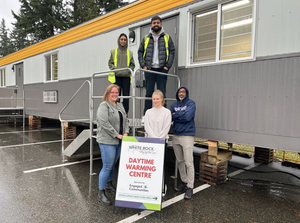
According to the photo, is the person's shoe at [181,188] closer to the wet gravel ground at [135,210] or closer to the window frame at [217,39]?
the wet gravel ground at [135,210]

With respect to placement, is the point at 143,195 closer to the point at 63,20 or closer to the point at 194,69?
the point at 194,69

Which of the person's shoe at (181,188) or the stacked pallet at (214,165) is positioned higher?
the stacked pallet at (214,165)

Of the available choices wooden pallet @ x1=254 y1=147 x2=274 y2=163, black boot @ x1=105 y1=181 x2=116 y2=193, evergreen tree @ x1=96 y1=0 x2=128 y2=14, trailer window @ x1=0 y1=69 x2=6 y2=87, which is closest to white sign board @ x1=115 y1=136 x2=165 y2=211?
black boot @ x1=105 y1=181 x2=116 y2=193

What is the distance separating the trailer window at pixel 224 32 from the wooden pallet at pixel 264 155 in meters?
2.93

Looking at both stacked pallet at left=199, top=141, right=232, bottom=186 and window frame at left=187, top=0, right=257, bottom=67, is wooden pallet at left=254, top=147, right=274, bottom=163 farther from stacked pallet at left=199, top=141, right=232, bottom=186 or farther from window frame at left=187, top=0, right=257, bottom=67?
window frame at left=187, top=0, right=257, bottom=67

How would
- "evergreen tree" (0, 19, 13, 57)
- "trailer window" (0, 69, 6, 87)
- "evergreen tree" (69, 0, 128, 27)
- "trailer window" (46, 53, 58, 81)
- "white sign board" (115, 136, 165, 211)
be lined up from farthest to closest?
"evergreen tree" (0, 19, 13, 57), "evergreen tree" (69, 0, 128, 27), "trailer window" (0, 69, 6, 87), "trailer window" (46, 53, 58, 81), "white sign board" (115, 136, 165, 211)

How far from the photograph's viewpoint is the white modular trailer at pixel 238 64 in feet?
10.7

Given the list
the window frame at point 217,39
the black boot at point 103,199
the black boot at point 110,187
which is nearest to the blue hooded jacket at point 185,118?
the window frame at point 217,39

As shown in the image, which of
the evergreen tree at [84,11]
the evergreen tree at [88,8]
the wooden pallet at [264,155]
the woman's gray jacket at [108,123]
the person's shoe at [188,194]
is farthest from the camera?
the evergreen tree at [88,8]

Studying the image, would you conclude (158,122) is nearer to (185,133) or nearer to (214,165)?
(185,133)

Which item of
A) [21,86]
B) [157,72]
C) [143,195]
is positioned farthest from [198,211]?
[21,86]

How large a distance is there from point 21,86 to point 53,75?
3723mm

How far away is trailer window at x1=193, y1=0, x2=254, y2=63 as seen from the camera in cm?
380

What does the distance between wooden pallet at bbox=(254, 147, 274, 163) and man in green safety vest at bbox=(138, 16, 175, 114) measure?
321 cm
